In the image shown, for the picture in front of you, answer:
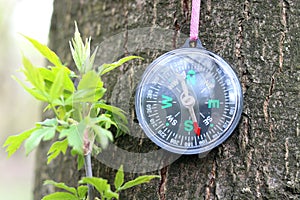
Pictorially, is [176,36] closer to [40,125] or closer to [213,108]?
[213,108]

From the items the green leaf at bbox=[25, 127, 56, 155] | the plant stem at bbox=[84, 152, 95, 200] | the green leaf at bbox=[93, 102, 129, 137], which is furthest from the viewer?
A: the green leaf at bbox=[93, 102, 129, 137]

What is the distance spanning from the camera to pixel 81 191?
97 centimetres

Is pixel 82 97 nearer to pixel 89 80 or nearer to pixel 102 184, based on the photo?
pixel 89 80

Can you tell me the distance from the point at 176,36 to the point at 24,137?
0.49 metres

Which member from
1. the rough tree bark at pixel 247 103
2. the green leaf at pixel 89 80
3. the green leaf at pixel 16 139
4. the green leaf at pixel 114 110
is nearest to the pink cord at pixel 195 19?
the rough tree bark at pixel 247 103

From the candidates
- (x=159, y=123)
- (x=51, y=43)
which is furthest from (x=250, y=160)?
(x=51, y=43)

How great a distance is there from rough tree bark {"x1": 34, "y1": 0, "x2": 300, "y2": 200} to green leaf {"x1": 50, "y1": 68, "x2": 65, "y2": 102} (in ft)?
1.15

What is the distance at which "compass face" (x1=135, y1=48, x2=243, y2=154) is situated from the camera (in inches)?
41.6

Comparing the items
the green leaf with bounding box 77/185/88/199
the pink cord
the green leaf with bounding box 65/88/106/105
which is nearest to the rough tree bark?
the pink cord

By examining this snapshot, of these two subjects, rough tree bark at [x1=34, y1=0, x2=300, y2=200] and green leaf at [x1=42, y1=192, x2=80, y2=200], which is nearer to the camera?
green leaf at [x1=42, y1=192, x2=80, y2=200]

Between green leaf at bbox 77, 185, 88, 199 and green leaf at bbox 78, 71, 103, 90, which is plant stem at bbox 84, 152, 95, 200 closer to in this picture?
green leaf at bbox 77, 185, 88, 199

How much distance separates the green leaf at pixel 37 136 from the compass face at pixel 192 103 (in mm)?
324

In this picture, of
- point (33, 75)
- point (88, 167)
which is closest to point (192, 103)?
point (88, 167)

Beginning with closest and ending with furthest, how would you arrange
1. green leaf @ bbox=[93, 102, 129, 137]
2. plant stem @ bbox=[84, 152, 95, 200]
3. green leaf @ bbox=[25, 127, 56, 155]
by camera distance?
green leaf @ bbox=[25, 127, 56, 155]
plant stem @ bbox=[84, 152, 95, 200]
green leaf @ bbox=[93, 102, 129, 137]
